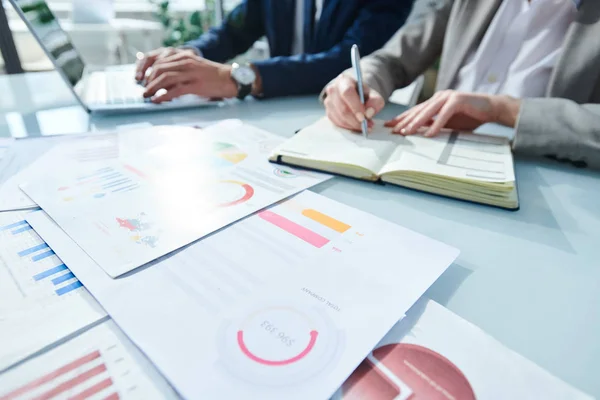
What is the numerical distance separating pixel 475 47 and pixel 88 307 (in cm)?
92

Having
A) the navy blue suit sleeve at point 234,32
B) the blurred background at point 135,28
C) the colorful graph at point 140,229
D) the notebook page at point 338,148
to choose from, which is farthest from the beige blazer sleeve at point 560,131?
the blurred background at point 135,28

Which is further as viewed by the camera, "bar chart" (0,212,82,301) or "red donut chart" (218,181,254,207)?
"red donut chart" (218,181,254,207)

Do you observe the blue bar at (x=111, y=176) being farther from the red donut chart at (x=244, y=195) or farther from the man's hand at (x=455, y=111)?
the man's hand at (x=455, y=111)

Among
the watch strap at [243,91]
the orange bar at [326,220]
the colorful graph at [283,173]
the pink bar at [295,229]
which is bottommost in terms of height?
the colorful graph at [283,173]

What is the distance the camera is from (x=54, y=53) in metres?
0.68

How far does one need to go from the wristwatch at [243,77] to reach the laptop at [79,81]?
73 mm

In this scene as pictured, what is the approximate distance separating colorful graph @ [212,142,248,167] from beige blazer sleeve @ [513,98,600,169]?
0.45m

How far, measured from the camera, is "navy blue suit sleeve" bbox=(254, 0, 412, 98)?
2.90 ft

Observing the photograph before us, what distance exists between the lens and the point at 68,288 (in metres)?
0.28

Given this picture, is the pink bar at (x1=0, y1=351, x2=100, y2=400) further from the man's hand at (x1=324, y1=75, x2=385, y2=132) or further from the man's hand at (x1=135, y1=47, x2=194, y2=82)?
the man's hand at (x1=135, y1=47, x2=194, y2=82)

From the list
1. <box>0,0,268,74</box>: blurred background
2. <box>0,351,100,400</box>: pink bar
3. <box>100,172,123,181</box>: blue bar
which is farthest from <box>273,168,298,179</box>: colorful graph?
<box>0,0,268,74</box>: blurred background

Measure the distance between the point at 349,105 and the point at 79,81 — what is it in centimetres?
60

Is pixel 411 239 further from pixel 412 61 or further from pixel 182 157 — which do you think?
pixel 412 61

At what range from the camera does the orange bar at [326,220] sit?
1.24 ft
